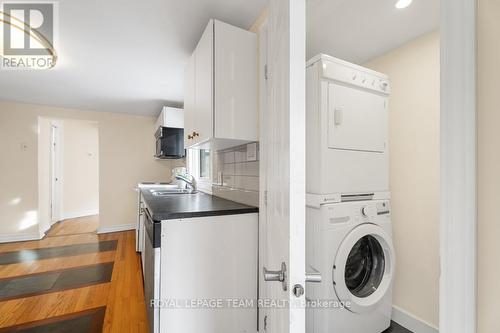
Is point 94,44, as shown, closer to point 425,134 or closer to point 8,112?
point 425,134

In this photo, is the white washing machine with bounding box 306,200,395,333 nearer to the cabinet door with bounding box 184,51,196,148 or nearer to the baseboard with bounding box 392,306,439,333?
the baseboard with bounding box 392,306,439,333

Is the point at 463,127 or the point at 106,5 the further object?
the point at 106,5

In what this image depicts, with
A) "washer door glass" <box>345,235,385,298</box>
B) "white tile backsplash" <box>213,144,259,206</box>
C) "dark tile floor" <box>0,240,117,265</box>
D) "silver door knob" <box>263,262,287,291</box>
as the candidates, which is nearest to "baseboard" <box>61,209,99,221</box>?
"dark tile floor" <box>0,240,117,265</box>

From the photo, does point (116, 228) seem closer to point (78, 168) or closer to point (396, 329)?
point (78, 168)

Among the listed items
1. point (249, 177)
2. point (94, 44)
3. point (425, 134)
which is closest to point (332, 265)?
point (249, 177)

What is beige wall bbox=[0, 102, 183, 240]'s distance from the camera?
345 cm

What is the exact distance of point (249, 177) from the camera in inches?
63.2

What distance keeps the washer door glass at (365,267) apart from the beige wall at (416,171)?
1.14 ft

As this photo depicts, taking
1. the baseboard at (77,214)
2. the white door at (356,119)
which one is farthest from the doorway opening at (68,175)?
the white door at (356,119)

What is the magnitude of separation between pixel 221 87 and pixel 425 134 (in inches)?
58.0

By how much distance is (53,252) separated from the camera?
304cm

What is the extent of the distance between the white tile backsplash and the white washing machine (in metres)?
0.41

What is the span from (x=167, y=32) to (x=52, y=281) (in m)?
2.61

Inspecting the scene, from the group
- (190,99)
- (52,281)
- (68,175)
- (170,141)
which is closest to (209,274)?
(190,99)
